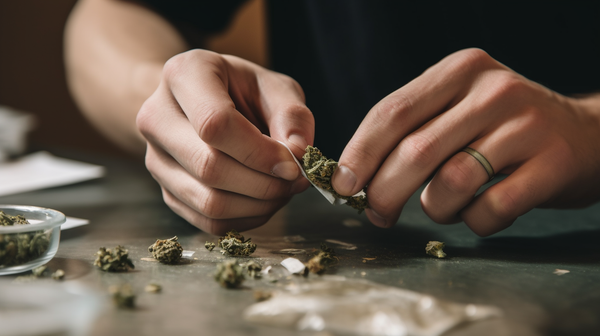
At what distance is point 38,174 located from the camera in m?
2.30

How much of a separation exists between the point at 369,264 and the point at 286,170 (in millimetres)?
315

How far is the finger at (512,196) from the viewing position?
1.19 metres

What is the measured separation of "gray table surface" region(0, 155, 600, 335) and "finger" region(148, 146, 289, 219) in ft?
0.30

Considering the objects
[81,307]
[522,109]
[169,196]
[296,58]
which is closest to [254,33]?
[296,58]

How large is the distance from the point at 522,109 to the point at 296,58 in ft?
5.92

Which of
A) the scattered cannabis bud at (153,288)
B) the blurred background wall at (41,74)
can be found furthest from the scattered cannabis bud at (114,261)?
the blurred background wall at (41,74)

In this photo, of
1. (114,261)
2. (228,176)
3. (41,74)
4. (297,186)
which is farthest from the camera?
(41,74)

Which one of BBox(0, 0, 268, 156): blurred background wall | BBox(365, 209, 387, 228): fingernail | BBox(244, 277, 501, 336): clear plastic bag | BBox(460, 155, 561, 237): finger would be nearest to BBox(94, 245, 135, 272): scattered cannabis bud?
BBox(244, 277, 501, 336): clear plastic bag

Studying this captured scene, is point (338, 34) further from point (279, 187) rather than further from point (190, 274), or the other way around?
point (190, 274)

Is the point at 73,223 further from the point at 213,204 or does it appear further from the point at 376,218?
the point at 376,218

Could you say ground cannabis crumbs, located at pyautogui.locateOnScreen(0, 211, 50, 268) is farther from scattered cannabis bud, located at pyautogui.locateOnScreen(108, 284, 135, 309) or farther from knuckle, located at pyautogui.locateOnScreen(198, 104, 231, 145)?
knuckle, located at pyautogui.locateOnScreen(198, 104, 231, 145)

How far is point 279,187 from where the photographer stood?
1.29 metres

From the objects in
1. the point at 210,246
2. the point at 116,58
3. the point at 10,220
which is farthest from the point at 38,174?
the point at 210,246

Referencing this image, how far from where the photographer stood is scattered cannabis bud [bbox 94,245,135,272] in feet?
3.35
